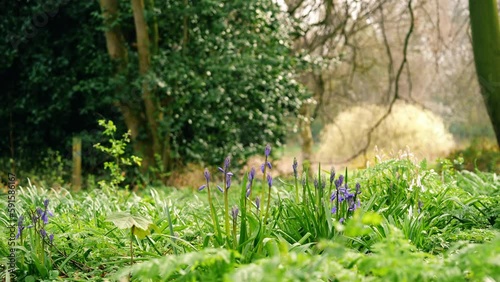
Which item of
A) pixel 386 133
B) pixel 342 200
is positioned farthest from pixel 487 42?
pixel 386 133

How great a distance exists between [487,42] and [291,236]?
700 centimetres

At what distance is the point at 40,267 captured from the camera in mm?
3467

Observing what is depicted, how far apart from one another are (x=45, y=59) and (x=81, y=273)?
8.24 meters

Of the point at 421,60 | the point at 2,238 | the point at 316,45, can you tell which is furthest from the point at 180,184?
the point at 421,60

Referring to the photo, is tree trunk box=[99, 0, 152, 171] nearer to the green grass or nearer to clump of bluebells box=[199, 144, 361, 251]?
the green grass

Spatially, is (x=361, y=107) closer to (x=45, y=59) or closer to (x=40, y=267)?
(x=45, y=59)

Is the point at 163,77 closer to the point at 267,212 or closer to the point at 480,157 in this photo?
the point at 480,157

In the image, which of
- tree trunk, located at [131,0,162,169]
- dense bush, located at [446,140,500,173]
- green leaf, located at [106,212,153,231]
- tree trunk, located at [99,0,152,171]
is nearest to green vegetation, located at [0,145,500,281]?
green leaf, located at [106,212,153,231]

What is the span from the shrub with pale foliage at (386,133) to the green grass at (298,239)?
11.6 meters

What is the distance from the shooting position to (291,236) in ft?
12.0

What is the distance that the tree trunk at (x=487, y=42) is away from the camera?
30.7ft

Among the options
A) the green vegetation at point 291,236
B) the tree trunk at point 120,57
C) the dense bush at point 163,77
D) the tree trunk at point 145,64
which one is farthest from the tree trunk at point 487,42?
the tree trunk at point 120,57

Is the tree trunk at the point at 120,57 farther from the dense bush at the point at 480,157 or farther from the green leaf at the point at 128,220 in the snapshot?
the green leaf at the point at 128,220

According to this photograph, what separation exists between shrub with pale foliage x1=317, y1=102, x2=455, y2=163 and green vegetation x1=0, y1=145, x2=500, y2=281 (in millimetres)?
11530
